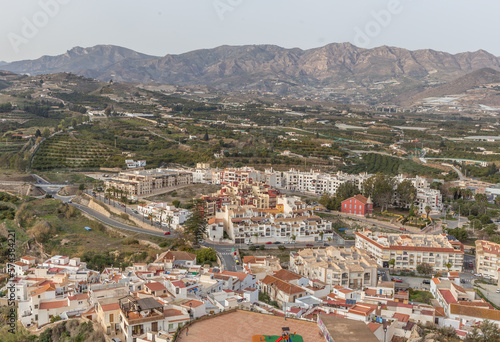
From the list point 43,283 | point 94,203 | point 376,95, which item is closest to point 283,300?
point 43,283

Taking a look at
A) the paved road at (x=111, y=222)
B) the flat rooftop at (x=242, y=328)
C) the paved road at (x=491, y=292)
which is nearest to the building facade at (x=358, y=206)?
the paved road at (x=491, y=292)

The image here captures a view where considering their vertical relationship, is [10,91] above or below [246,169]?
above

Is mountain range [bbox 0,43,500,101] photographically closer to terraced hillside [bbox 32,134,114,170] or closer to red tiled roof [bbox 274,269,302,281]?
terraced hillside [bbox 32,134,114,170]

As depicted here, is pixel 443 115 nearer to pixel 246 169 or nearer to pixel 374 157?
pixel 374 157

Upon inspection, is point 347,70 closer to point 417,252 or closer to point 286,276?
point 417,252

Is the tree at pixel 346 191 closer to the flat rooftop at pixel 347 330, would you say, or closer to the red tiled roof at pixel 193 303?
the red tiled roof at pixel 193 303

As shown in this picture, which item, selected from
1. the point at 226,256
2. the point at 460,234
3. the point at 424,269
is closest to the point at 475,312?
the point at 424,269

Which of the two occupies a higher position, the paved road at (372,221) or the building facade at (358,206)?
the building facade at (358,206)
